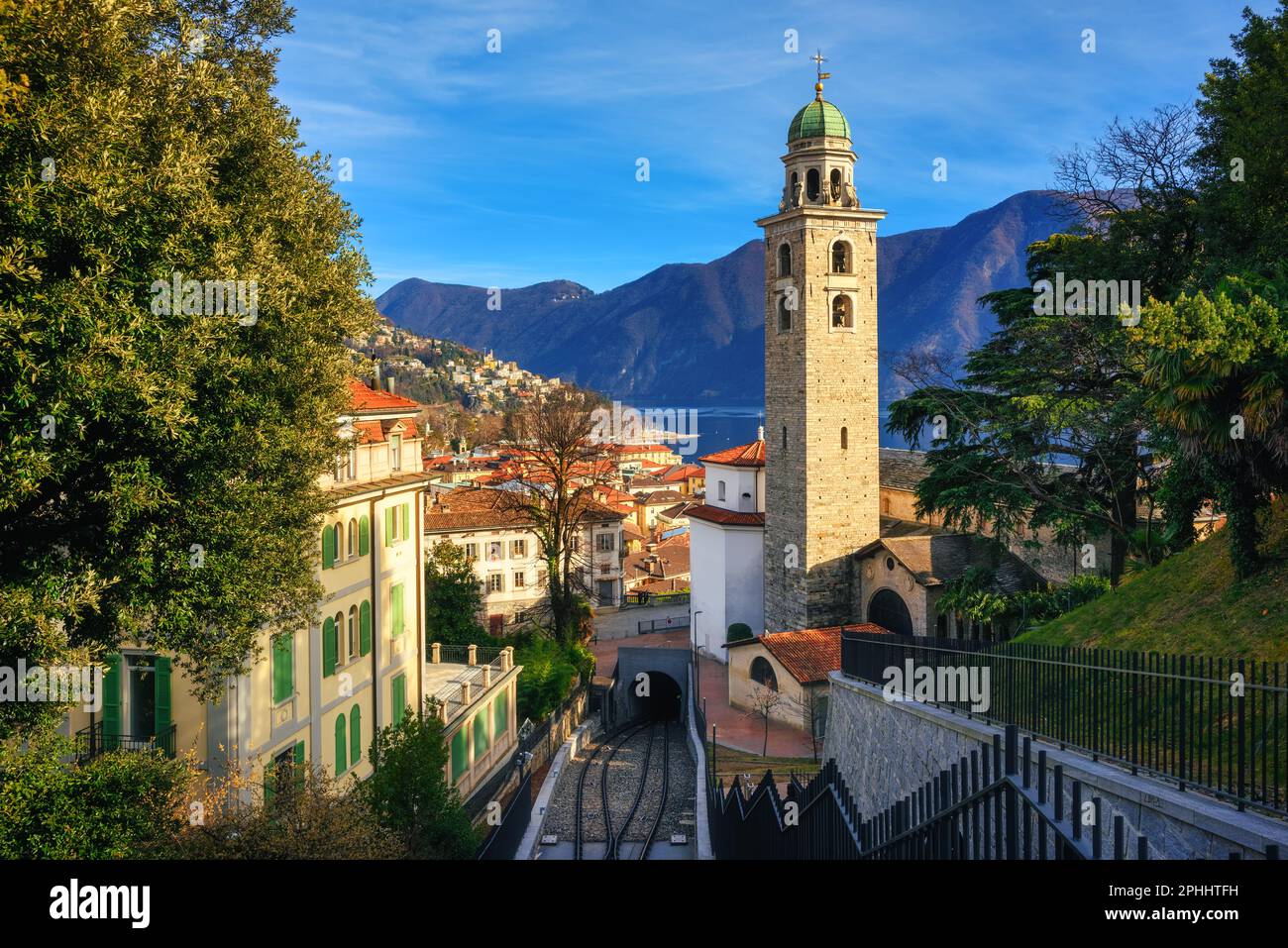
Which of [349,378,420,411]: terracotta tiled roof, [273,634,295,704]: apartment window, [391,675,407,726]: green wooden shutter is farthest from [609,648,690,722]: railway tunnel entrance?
[273,634,295,704]: apartment window

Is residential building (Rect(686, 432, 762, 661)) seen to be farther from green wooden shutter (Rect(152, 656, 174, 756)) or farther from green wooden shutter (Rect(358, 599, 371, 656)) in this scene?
green wooden shutter (Rect(152, 656, 174, 756))

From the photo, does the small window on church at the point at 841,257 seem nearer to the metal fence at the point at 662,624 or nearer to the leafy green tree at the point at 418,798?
the metal fence at the point at 662,624

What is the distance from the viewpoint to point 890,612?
37.6 m

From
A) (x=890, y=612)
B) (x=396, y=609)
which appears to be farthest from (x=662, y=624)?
(x=396, y=609)

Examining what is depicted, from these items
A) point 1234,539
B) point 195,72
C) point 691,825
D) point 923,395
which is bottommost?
point 691,825

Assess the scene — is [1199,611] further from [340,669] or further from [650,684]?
[650,684]

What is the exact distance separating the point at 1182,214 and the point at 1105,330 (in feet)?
9.27

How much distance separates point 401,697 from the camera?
74.1 feet

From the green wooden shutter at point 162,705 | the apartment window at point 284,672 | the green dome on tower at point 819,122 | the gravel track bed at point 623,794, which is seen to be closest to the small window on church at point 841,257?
the green dome on tower at point 819,122

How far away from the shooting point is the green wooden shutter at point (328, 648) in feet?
58.4

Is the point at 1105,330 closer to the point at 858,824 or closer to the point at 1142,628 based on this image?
the point at 1142,628

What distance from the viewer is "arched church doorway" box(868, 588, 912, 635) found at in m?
36.9
